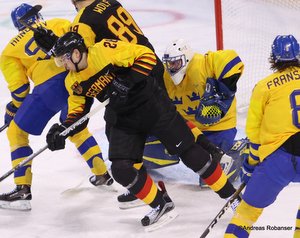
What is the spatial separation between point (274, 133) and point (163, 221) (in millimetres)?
827

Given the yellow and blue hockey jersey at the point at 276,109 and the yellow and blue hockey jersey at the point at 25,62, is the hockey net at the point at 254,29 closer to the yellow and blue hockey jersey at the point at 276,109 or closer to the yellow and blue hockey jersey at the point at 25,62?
the yellow and blue hockey jersey at the point at 25,62

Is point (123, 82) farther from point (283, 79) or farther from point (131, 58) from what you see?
point (283, 79)

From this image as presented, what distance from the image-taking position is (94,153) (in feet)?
11.2

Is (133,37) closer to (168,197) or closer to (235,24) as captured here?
(168,197)

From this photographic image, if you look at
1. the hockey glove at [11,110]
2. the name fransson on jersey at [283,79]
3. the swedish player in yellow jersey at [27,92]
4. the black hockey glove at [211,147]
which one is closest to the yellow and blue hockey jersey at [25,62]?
the swedish player in yellow jersey at [27,92]

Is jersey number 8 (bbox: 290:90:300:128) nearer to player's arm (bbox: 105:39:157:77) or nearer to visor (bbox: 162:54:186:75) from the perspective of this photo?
player's arm (bbox: 105:39:157:77)

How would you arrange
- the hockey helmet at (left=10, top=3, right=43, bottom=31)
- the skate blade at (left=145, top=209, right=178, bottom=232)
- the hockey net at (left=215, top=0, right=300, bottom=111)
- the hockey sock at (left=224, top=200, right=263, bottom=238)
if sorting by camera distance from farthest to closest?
the hockey net at (left=215, top=0, right=300, bottom=111) < the hockey helmet at (left=10, top=3, right=43, bottom=31) < the skate blade at (left=145, top=209, right=178, bottom=232) < the hockey sock at (left=224, top=200, right=263, bottom=238)

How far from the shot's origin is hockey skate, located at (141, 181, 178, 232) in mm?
2961

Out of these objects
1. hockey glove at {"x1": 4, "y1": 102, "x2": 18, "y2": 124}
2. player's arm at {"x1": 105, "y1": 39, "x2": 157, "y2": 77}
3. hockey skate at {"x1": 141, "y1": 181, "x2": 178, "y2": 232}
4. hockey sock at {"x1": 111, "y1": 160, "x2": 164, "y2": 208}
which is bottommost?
hockey skate at {"x1": 141, "y1": 181, "x2": 178, "y2": 232}

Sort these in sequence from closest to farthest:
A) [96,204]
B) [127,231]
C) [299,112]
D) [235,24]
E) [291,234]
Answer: [299,112] → [291,234] → [127,231] → [96,204] → [235,24]

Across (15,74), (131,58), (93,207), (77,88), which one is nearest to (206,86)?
(131,58)

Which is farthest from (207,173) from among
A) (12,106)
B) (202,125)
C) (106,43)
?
(12,106)

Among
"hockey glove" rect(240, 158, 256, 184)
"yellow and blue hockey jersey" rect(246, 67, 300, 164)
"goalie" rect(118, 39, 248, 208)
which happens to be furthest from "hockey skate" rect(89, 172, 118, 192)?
"yellow and blue hockey jersey" rect(246, 67, 300, 164)

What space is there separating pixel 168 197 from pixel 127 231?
25 cm
